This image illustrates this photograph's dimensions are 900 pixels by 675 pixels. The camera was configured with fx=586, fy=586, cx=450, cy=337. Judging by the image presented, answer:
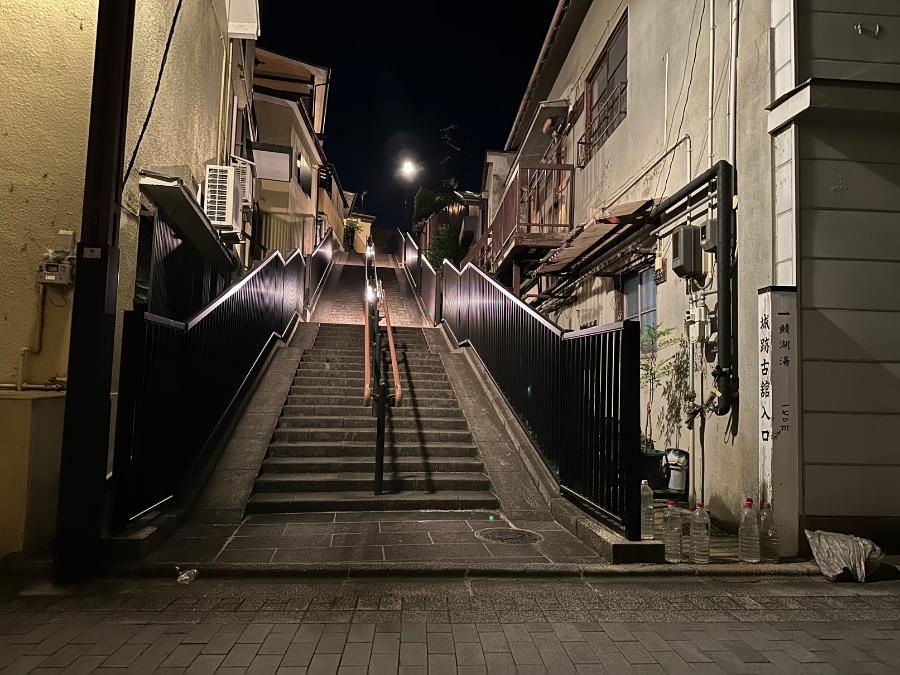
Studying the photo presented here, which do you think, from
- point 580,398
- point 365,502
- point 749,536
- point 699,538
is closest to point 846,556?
point 749,536

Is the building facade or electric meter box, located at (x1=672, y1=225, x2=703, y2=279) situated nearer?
the building facade

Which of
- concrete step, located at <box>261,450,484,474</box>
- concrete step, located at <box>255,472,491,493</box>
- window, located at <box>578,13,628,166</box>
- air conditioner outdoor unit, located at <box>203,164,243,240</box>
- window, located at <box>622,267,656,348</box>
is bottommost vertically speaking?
concrete step, located at <box>255,472,491,493</box>

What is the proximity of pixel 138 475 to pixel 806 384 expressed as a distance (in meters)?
5.57

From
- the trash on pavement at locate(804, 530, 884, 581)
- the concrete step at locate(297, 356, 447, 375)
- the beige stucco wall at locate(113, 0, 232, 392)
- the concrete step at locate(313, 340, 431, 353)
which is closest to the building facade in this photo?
the trash on pavement at locate(804, 530, 884, 581)

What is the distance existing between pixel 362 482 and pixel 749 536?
367 centimetres

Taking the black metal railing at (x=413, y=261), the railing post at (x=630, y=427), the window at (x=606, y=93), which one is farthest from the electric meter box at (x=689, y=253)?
the black metal railing at (x=413, y=261)

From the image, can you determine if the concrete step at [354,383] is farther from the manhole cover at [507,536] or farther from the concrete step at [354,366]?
the manhole cover at [507,536]

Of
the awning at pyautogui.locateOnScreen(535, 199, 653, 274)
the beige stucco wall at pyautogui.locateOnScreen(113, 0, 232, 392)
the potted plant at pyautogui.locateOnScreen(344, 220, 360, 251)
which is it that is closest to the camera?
the beige stucco wall at pyautogui.locateOnScreen(113, 0, 232, 392)

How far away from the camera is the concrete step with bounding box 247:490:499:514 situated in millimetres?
5758

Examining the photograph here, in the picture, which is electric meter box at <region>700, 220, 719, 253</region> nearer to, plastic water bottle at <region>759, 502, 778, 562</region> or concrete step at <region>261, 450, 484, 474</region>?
plastic water bottle at <region>759, 502, 778, 562</region>

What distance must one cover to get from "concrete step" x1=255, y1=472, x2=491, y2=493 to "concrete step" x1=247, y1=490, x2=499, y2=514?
0.25 ft

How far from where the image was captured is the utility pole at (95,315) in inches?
159

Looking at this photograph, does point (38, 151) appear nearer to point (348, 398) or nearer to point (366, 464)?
point (366, 464)

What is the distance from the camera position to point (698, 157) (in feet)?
21.6
